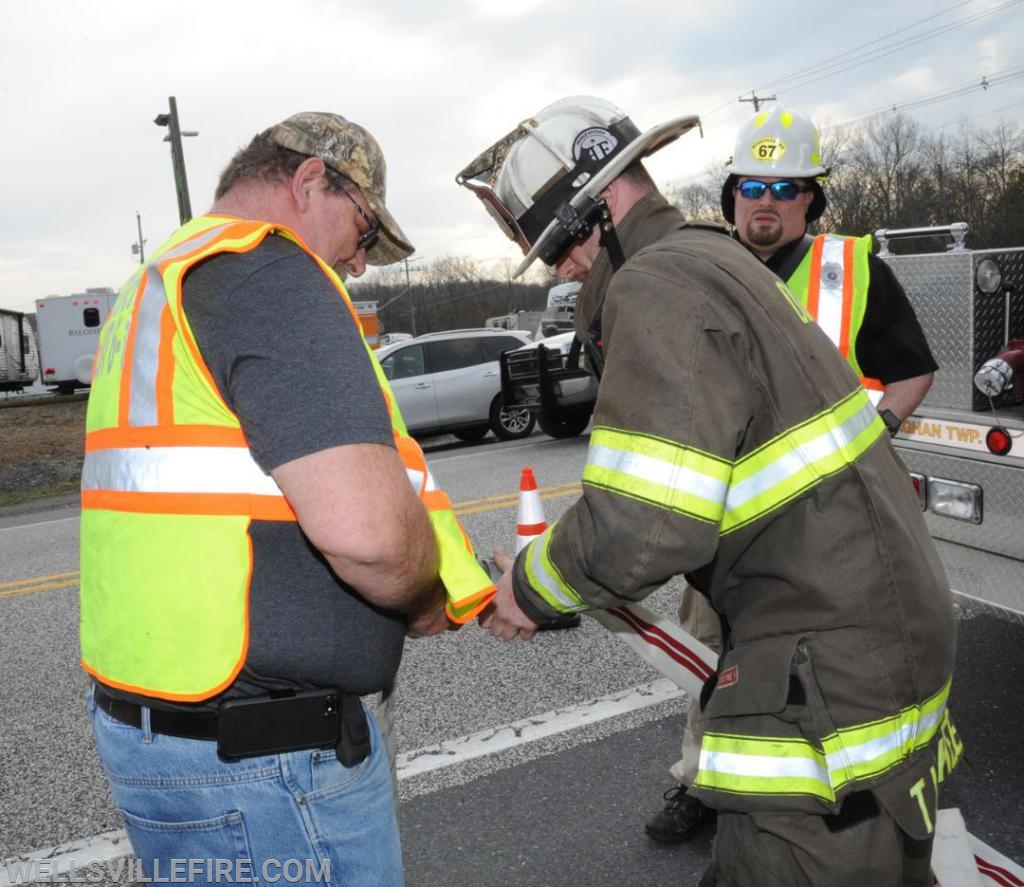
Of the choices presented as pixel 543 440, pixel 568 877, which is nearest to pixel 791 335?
pixel 568 877

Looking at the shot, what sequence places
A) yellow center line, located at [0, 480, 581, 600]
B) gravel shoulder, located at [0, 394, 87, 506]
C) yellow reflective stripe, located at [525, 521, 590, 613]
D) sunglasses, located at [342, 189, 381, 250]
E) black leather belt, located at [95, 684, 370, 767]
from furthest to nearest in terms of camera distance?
1. gravel shoulder, located at [0, 394, 87, 506]
2. yellow center line, located at [0, 480, 581, 600]
3. sunglasses, located at [342, 189, 381, 250]
4. yellow reflective stripe, located at [525, 521, 590, 613]
5. black leather belt, located at [95, 684, 370, 767]

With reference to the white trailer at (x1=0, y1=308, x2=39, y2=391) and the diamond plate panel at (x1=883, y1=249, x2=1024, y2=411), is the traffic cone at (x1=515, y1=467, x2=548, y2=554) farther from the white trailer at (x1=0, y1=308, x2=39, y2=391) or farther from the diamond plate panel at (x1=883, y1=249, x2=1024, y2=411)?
the white trailer at (x1=0, y1=308, x2=39, y2=391)

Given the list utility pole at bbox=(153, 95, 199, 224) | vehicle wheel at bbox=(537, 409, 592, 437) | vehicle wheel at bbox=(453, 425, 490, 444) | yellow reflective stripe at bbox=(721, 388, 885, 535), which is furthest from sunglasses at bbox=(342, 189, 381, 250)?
utility pole at bbox=(153, 95, 199, 224)

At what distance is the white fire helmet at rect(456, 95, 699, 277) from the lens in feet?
6.67

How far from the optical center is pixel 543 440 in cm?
1273

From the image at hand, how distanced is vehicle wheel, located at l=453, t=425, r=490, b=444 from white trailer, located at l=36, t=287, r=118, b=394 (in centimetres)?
1835

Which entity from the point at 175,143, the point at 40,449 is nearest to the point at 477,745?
the point at 40,449

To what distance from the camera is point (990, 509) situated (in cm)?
356

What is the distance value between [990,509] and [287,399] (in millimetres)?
3000

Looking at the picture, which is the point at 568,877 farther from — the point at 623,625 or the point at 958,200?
the point at 958,200

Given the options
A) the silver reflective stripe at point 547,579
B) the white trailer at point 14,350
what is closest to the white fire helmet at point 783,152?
the silver reflective stripe at point 547,579

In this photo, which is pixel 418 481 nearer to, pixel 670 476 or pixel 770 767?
pixel 670 476

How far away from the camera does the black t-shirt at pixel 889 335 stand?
3.45 m

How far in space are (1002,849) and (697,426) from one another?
2145mm
